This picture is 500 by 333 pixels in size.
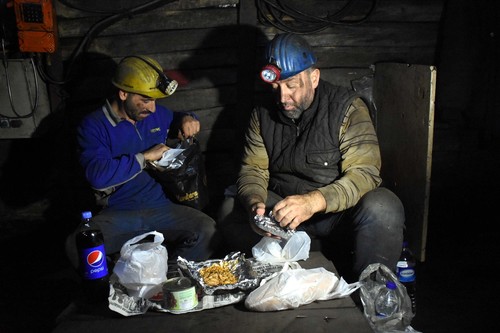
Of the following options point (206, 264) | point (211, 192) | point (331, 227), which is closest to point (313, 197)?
point (331, 227)

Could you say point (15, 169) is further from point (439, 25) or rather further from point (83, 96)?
point (439, 25)

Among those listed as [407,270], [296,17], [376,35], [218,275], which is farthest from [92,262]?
[376,35]

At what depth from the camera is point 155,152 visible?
3.14m

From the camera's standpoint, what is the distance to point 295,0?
155 inches

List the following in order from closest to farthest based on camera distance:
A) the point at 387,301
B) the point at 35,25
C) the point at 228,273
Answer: the point at 228,273
the point at 387,301
the point at 35,25

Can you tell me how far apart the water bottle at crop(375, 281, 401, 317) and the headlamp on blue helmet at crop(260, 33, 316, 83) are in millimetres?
1475

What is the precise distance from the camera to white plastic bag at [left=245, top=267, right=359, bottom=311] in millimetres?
2080

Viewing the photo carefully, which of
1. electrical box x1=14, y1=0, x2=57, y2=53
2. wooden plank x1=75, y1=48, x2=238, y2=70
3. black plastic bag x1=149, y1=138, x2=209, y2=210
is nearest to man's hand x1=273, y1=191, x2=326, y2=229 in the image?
black plastic bag x1=149, y1=138, x2=209, y2=210

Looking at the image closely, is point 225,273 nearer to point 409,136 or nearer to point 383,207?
point 383,207

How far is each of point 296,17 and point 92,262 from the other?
2.72 meters

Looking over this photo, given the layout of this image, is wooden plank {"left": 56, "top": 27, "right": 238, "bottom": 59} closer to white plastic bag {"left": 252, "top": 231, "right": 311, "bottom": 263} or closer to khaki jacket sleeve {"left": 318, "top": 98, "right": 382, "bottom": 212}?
khaki jacket sleeve {"left": 318, "top": 98, "right": 382, "bottom": 212}

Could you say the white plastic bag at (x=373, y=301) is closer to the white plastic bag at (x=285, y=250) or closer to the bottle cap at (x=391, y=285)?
the bottle cap at (x=391, y=285)

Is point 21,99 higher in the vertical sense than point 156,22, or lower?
lower

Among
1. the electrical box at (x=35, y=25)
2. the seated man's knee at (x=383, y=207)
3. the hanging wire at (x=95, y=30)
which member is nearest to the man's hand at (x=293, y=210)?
the seated man's knee at (x=383, y=207)
